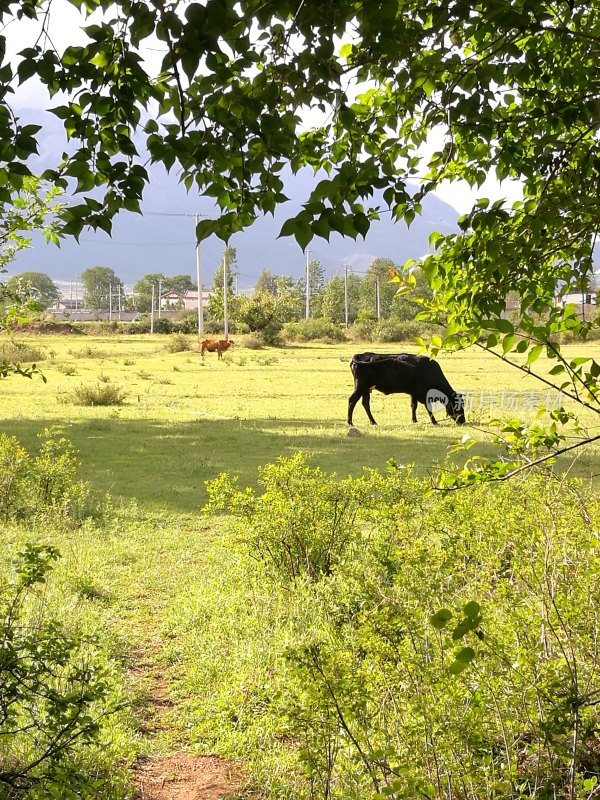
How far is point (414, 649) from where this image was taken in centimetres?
319

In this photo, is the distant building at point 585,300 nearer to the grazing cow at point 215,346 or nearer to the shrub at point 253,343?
the grazing cow at point 215,346

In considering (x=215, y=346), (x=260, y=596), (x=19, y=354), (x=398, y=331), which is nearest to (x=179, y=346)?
(x=215, y=346)

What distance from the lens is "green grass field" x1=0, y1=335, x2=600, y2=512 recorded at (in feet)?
35.3

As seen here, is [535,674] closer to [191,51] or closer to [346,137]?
[346,137]

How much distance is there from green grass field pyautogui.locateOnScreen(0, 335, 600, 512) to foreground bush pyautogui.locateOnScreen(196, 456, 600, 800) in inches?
31.5

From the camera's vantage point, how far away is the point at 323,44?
227cm

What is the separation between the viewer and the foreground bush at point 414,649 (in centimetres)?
264

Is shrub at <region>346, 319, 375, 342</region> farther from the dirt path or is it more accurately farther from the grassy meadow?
the dirt path

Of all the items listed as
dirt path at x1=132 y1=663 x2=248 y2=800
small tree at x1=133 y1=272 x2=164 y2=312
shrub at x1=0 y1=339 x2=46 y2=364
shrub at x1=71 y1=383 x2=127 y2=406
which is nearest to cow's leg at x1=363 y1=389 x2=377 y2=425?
shrub at x1=71 y1=383 x2=127 y2=406

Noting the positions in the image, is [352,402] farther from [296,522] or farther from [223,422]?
[296,522]

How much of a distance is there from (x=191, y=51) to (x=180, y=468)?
30.3ft

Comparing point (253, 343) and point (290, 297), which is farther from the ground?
point (290, 297)

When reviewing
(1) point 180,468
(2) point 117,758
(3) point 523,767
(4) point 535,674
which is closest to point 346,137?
(4) point 535,674

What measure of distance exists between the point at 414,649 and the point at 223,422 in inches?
503
